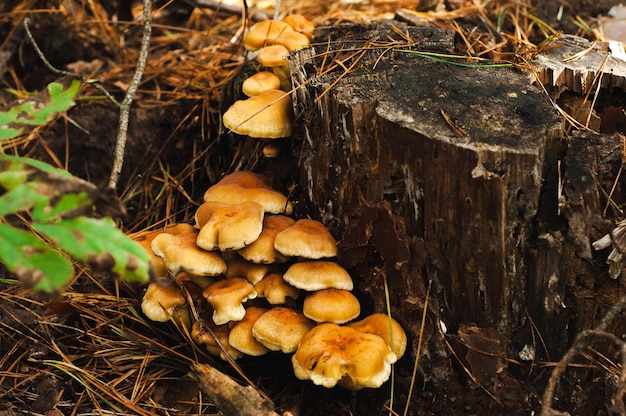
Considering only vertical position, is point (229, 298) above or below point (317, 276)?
below

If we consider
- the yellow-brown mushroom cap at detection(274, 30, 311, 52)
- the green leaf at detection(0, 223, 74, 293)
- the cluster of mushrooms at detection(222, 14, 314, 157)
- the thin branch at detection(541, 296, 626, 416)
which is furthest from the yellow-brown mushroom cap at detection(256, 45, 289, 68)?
the thin branch at detection(541, 296, 626, 416)

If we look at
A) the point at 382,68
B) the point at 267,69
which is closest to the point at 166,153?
the point at 267,69

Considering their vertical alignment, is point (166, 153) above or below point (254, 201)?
below

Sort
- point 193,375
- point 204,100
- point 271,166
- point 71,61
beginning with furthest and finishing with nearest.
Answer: point 71,61 < point 204,100 < point 271,166 < point 193,375

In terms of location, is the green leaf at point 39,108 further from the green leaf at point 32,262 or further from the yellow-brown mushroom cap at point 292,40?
the yellow-brown mushroom cap at point 292,40

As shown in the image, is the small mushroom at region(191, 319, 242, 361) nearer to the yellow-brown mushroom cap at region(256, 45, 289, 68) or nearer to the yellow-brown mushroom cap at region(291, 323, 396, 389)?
the yellow-brown mushroom cap at region(291, 323, 396, 389)

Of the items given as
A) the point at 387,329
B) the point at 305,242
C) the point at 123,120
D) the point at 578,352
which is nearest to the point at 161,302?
the point at 305,242

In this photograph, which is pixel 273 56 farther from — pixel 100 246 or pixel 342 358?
pixel 100 246

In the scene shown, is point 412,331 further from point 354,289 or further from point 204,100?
point 204,100
